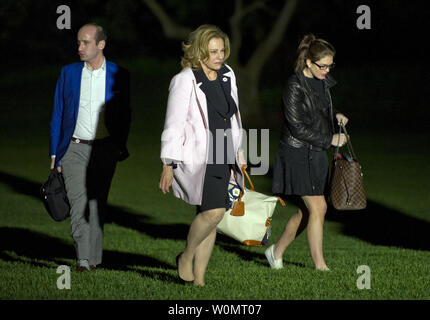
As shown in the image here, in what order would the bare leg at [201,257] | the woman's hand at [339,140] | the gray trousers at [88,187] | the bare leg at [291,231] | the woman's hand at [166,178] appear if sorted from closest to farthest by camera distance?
the woman's hand at [166,178], the bare leg at [201,257], the woman's hand at [339,140], the gray trousers at [88,187], the bare leg at [291,231]

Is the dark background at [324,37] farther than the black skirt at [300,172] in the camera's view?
Yes

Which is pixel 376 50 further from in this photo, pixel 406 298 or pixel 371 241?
pixel 406 298

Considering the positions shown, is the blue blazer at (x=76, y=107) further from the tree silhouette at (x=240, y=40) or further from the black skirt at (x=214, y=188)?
the tree silhouette at (x=240, y=40)

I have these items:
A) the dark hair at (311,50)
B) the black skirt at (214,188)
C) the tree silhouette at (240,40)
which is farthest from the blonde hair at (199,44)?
the tree silhouette at (240,40)

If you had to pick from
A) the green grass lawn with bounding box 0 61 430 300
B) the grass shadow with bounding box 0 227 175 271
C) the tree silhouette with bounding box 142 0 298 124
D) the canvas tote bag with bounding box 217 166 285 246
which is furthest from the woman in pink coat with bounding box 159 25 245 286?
the tree silhouette with bounding box 142 0 298 124

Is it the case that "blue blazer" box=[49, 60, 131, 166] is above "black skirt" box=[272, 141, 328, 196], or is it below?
above

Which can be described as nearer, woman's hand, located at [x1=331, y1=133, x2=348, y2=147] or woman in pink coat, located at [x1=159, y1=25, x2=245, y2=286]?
woman in pink coat, located at [x1=159, y1=25, x2=245, y2=286]

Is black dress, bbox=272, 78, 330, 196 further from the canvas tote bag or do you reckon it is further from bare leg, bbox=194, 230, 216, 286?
bare leg, bbox=194, 230, 216, 286

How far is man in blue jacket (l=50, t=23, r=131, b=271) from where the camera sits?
8484 mm

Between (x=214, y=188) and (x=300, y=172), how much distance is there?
141 cm

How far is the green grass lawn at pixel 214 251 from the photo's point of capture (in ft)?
24.7

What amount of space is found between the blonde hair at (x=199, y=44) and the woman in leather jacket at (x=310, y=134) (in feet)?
4.26

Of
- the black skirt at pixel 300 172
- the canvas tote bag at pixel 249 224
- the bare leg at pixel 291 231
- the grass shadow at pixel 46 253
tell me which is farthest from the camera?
the grass shadow at pixel 46 253
